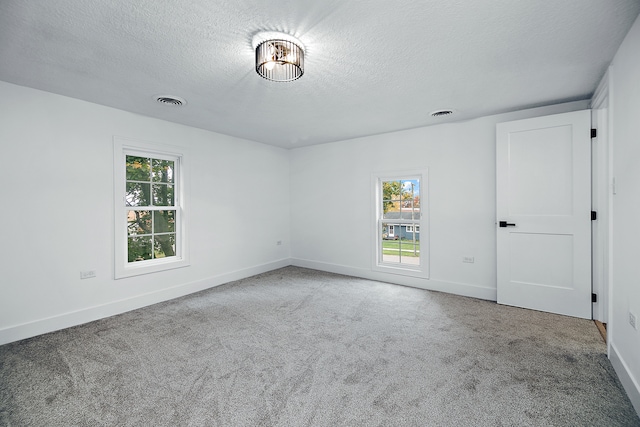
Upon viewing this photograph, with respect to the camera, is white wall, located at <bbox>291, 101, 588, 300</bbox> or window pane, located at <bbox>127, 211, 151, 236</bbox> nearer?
window pane, located at <bbox>127, 211, 151, 236</bbox>

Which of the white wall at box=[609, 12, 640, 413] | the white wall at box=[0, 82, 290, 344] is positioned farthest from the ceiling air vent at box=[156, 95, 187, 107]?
A: the white wall at box=[609, 12, 640, 413]

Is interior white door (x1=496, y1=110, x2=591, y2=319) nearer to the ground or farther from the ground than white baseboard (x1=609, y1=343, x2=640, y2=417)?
farther from the ground

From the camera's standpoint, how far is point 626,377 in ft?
6.31

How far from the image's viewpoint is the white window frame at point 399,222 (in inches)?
171

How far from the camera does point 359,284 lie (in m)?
4.54

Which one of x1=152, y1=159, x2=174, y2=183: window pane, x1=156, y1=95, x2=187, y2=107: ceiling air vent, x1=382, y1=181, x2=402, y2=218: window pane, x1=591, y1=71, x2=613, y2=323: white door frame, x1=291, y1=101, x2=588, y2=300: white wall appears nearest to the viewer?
x1=591, y1=71, x2=613, y2=323: white door frame

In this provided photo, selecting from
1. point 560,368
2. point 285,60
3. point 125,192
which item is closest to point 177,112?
point 125,192

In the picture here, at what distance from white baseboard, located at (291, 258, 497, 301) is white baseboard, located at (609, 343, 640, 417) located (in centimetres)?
155

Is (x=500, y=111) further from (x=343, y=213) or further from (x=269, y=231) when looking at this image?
(x=269, y=231)

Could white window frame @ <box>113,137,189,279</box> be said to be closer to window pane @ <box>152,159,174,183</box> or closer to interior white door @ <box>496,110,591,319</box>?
window pane @ <box>152,159,174,183</box>

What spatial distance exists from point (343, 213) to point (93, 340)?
3.80 metres

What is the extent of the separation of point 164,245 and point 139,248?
32cm

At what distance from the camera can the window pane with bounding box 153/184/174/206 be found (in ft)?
13.0

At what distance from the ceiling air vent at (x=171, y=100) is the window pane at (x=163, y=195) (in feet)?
4.14
